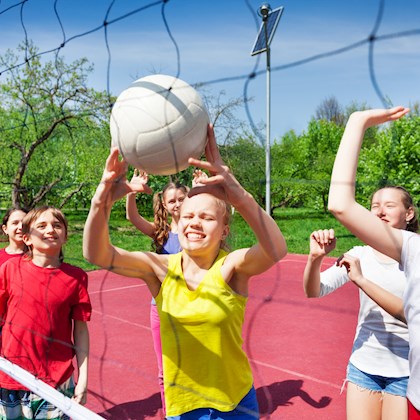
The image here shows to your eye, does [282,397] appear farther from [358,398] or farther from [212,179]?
[212,179]

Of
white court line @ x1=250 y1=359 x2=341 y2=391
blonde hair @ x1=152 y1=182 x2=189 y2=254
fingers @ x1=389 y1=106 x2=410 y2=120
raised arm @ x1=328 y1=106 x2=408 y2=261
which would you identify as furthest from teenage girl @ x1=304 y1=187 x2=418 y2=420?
white court line @ x1=250 y1=359 x2=341 y2=391

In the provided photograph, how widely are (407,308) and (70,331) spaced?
4.55ft

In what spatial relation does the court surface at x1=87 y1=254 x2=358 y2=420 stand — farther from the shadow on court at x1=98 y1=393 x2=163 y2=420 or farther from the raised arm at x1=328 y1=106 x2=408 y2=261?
the raised arm at x1=328 y1=106 x2=408 y2=261

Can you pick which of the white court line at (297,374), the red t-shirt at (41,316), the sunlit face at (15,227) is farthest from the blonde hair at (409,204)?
the sunlit face at (15,227)

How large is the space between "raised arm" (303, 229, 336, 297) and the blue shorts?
0.55m

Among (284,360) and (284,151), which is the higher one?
(284,151)

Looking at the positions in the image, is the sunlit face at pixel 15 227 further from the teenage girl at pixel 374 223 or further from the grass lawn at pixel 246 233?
the grass lawn at pixel 246 233

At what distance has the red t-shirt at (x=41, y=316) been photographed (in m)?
2.22

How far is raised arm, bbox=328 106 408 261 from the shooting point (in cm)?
143

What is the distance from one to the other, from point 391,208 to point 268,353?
2.58m

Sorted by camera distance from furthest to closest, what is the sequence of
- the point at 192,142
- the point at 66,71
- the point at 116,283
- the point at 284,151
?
the point at 284,151, the point at 66,71, the point at 116,283, the point at 192,142

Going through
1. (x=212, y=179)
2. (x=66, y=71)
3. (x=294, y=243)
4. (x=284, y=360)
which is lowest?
(x=294, y=243)

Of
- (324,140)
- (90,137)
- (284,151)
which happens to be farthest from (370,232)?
(324,140)

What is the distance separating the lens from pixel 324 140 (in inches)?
795
